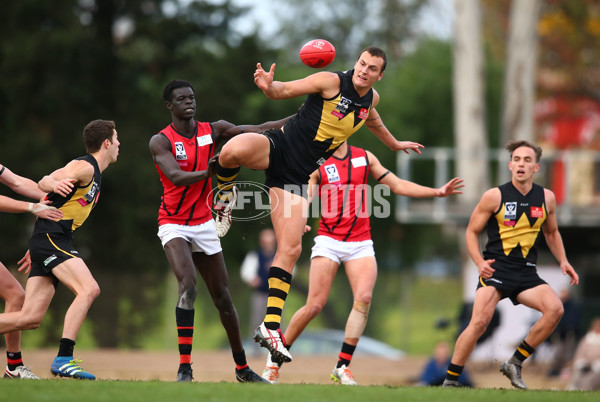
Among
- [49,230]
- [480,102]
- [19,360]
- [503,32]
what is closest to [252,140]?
[49,230]

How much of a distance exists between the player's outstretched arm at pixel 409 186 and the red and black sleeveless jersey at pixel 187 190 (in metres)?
2.06

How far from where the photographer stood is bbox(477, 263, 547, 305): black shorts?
27.4ft

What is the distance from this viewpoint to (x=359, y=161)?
31.2 feet

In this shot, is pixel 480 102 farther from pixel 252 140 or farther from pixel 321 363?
pixel 252 140

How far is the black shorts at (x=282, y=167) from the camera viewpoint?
784cm

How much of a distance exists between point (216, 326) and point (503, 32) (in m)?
18.2

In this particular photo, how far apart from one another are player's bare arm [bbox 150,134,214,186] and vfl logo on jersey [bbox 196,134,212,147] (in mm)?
327

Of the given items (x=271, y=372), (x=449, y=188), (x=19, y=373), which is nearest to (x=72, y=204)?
(x=19, y=373)

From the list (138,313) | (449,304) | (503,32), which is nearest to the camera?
(138,313)

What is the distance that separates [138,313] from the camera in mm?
22422

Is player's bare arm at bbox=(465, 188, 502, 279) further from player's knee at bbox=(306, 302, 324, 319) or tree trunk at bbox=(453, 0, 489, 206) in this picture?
tree trunk at bbox=(453, 0, 489, 206)

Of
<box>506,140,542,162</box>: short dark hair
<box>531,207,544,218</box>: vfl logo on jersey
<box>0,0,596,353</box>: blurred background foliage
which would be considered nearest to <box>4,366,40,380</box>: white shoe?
<box>531,207,544,218</box>: vfl logo on jersey

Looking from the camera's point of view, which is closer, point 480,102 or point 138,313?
point 480,102

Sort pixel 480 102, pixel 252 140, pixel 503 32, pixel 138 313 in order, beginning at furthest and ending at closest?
pixel 503 32, pixel 138 313, pixel 480 102, pixel 252 140
